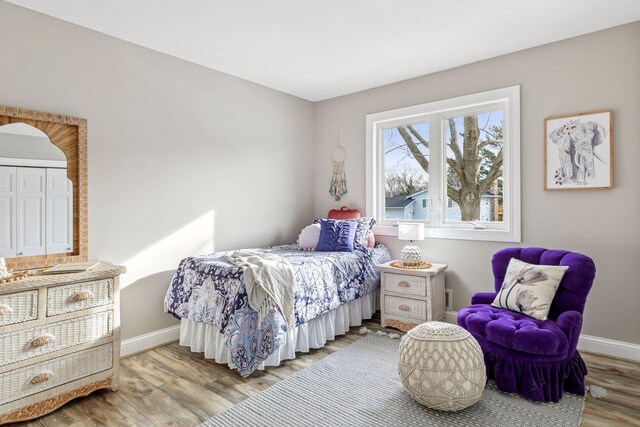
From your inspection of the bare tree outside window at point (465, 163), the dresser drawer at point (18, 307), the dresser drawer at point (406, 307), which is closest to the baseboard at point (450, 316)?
the dresser drawer at point (406, 307)

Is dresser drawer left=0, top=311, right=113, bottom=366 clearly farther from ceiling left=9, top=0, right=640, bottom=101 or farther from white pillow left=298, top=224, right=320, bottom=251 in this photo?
ceiling left=9, top=0, right=640, bottom=101

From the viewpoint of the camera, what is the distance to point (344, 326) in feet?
11.0

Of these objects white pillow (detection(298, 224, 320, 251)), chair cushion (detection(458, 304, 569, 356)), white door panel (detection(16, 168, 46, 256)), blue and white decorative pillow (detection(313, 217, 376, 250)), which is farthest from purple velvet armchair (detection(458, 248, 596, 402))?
white door panel (detection(16, 168, 46, 256))

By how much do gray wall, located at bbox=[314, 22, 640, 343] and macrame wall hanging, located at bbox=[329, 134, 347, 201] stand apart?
1.24 m

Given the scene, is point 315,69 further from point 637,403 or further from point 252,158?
point 637,403

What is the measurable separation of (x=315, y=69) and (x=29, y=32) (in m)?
2.24

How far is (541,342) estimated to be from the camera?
209cm

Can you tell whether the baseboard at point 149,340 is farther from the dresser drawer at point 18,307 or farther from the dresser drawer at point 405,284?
the dresser drawer at point 405,284

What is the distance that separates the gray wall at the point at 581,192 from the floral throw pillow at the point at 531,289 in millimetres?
721

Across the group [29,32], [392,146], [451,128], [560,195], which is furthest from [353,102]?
[29,32]

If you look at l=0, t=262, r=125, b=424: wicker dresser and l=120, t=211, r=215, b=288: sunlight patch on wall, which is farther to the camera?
l=120, t=211, r=215, b=288: sunlight patch on wall

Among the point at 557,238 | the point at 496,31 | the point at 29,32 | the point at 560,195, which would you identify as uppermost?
the point at 496,31

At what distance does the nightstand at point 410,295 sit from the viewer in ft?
10.7

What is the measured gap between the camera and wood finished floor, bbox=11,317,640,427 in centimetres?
205
